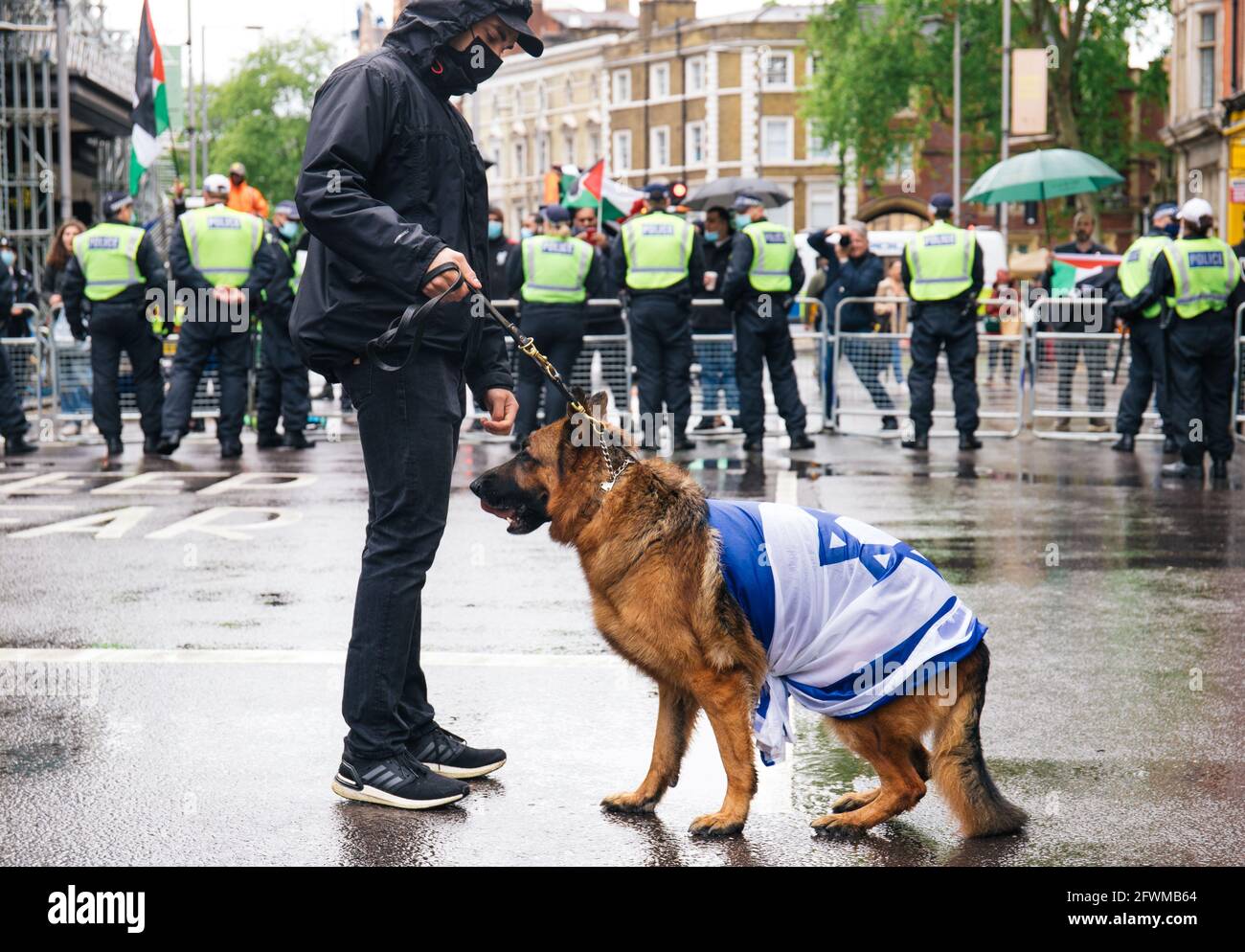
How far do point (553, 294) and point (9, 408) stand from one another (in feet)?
15.9

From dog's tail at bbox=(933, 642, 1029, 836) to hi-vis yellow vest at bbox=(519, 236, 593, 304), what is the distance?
1072 centimetres

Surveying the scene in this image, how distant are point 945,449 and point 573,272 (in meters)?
3.78

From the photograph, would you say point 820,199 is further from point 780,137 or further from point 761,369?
point 761,369

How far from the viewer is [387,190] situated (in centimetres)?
471

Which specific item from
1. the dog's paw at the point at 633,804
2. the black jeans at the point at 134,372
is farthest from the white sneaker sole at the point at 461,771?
the black jeans at the point at 134,372

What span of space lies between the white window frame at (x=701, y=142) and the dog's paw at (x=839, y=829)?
267 feet

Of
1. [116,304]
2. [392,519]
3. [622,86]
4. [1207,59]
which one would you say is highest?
[622,86]

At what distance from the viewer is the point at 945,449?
15.5m

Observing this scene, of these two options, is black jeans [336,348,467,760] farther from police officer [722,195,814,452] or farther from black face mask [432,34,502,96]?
police officer [722,195,814,452]

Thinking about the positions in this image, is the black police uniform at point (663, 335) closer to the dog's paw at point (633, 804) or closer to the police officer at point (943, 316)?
the police officer at point (943, 316)

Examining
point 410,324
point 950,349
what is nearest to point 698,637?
point 410,324

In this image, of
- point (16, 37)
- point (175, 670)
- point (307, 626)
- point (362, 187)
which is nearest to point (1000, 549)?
point (307, 626)
